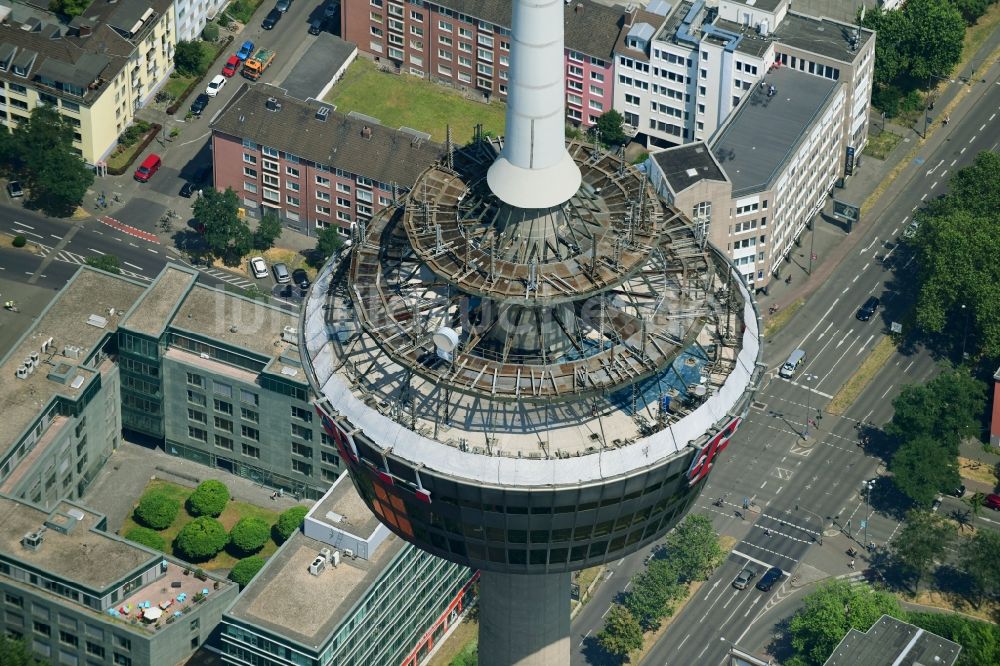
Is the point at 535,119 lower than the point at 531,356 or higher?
higher

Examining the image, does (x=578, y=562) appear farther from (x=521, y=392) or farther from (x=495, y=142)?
(x=495, y=142)

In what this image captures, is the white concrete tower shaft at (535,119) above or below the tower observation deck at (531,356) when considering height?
above

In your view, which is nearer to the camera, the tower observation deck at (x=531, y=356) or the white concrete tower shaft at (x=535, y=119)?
the white concrete tower shaft at (x=535, y=119)

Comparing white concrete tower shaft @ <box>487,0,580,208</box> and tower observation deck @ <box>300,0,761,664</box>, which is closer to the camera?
white concrete tower shaft @ <box>487,0,580,208</box>

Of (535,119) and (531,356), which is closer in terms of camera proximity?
(535,119)
